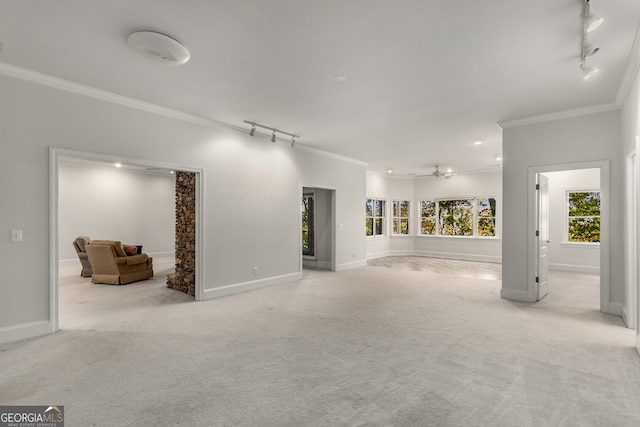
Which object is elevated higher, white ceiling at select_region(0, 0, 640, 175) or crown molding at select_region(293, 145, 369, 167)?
white ceiling at select_region(0, 0, 640, 175)

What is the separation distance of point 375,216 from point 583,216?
17.9ft

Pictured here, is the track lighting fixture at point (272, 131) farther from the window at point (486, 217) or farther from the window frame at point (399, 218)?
the window at point (486, 217)

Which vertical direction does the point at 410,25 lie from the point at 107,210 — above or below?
above

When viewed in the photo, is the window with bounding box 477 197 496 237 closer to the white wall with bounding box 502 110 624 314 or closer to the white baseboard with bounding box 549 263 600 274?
the white baseboard with bounding box 549 263 600 274

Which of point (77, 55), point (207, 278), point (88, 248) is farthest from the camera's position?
point (88, 248)

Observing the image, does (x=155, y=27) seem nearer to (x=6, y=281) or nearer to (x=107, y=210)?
(x=6, y=281)

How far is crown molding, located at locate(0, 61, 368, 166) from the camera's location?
3.30 m

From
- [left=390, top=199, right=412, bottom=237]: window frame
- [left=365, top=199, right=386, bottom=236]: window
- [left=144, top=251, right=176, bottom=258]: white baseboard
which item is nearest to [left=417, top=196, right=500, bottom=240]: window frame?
[left=390, top=199, right=412, bottom=237]: window frame

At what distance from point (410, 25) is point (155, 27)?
80.7 inches

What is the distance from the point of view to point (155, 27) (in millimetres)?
2578

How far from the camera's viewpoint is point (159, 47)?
2.71 meters

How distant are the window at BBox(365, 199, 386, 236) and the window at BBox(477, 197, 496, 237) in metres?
3.03

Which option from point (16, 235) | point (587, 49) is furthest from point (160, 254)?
point (587, 49)

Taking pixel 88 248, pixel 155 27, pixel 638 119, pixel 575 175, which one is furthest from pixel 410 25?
pixel 575 175
